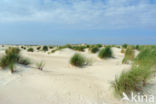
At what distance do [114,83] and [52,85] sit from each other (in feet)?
6.36

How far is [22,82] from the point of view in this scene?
4875mm

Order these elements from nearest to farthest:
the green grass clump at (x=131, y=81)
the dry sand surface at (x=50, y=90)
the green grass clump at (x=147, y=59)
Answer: the dry sand surface at (x=50, y=90) → the green grass clump at (x=131, y=81) → the green grass clump at (x=147, y=59)

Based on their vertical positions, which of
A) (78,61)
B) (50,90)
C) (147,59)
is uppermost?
(147,59)

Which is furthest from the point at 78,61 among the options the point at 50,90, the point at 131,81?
the point at 131,81

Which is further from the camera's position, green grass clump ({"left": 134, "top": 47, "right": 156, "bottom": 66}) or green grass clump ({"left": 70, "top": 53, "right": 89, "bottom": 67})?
green grass clump ({"left": 70, "top": 53, "right": 89, "bottom": 67})

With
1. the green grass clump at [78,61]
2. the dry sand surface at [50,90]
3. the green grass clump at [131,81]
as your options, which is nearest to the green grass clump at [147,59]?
the green grass clump at [131,81]

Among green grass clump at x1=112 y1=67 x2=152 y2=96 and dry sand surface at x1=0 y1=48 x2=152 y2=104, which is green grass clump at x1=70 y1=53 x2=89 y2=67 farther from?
green grass clump at x1=112 y1=67 x2=152 y2=96

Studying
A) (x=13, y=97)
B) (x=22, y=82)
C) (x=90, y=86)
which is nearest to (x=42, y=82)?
(x=22, y=82)

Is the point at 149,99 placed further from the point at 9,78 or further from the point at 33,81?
the point at 9,78

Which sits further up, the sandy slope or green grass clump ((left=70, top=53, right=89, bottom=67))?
green grass clump ((left=70, top=53, right=89, bottom=67))

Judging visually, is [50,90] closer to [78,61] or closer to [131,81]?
[131,81]

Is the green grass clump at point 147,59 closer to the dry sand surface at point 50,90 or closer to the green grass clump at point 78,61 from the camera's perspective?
the dry sand surface at point 50,90

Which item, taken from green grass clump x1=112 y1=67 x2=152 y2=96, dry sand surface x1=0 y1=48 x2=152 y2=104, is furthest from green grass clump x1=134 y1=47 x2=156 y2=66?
dry sand surface x1=0 y1=48 x2=152 y2=104

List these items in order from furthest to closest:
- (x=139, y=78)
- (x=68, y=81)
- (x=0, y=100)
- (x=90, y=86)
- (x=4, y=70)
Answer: (x=4, y=70), (x=68, y=81), (x=90, y=86), (x=139, y=78), (x=0, y=100)
